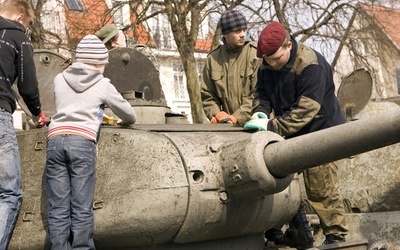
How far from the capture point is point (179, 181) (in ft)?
15.7

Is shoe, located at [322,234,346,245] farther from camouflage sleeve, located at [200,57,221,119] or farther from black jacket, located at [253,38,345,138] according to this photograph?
camouflage sleeve, located at [200,57,221,119]

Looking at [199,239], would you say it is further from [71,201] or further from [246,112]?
[246,112]

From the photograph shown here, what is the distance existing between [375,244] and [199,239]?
1229mm

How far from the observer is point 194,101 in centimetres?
1770

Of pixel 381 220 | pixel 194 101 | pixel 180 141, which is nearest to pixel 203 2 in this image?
pixel 194 101

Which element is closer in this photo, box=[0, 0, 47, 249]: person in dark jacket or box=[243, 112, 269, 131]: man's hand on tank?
box=[0, 0, 47, 249]: person in dark jacket

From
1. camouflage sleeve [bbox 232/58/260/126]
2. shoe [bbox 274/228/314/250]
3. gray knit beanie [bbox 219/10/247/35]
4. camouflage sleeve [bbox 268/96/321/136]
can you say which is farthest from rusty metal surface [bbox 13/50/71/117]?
shoe [bbox 274/228/314/250]

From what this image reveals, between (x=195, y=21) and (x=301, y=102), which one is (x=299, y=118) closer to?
(x=301, y=102)

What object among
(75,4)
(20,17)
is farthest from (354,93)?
(75,4)

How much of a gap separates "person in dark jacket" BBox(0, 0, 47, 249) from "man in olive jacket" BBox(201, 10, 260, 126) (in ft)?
5.32

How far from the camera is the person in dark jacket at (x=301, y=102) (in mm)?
5535

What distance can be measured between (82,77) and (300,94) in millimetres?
1464

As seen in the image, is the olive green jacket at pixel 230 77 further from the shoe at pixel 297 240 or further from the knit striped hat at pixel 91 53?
the knit striped hat at pixel 91 53

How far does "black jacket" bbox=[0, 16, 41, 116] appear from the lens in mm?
5242
